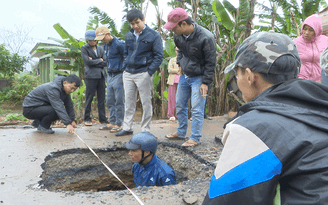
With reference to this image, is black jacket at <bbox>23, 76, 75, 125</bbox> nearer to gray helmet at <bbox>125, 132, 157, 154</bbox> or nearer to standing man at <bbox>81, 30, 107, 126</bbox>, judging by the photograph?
standing man at <bbox>81, 30, 107, 126</bbox>

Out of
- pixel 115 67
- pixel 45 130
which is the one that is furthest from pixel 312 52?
pixel 45 130

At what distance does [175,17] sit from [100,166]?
2.57 metres

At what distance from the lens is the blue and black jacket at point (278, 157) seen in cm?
79

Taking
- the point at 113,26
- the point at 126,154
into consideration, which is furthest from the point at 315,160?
the point at 113,26

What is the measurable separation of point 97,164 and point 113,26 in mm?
5479

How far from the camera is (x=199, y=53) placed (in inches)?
143

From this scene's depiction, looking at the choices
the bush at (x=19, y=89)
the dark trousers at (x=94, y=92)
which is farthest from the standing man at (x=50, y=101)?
the bush at (x=19, y=89)

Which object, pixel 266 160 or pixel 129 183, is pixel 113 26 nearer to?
pixel 129 183

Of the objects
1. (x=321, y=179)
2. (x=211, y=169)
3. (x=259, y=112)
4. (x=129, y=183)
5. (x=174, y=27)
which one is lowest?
(x=129, y=183)

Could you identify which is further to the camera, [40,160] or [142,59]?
[142,59]

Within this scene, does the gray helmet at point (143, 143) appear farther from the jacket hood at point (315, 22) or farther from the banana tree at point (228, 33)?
the banana tree at point (228, 33)

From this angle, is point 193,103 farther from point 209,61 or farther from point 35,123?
point 35,123

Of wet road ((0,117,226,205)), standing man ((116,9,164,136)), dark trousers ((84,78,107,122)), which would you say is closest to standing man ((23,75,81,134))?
wet road ((0,117,226,205))

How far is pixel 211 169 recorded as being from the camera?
10.0 feet
